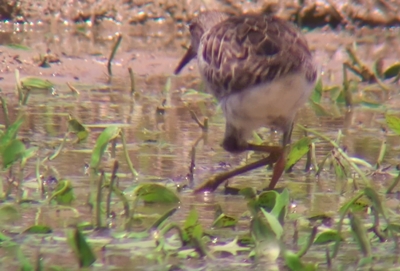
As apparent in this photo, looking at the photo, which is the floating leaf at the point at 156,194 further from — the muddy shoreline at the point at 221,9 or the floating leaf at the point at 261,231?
the muddy shoreline at the point at 221,9

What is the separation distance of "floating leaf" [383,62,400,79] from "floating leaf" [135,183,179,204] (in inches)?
134

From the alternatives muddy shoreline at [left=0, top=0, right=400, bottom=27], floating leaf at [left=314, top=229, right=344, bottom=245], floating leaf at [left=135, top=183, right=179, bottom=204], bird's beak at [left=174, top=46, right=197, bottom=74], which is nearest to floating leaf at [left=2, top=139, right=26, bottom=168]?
floating leaf at [left=135, top=183, right=179, bottom=204]

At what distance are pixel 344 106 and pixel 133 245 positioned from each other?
3624 millimetres

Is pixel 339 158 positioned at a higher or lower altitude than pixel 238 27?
lower

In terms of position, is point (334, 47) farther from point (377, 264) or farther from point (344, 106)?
point (377, 264)

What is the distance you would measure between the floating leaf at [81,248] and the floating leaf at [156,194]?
0.97 m

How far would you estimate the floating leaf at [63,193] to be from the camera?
443 cm

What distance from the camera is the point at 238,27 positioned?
5230 mm

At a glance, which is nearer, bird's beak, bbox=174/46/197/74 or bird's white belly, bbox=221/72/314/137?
bird's white belly, bbox=221/72/314/137

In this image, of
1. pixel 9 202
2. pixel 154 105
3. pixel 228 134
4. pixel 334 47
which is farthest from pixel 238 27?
pixel 334 47

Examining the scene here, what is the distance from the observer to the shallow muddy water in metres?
4.05

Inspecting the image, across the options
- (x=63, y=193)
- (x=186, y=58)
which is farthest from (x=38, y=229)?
(x=186, y=58)

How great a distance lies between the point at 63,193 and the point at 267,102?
113cm

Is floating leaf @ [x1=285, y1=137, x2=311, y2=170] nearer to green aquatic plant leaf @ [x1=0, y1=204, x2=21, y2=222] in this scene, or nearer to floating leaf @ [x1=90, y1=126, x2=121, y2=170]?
floating leaf @ [x1=90, y1=126, x2=121, y2=170]
